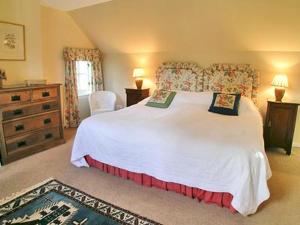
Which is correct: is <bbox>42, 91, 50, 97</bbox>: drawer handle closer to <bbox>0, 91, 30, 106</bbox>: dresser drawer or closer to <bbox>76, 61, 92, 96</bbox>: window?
<bbox>0, 91, 30, 106</bbox>: dresser drawer

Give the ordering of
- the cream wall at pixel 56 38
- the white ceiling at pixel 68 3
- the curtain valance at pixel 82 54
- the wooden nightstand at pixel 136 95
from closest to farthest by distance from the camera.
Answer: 1. the white ceiling at pixel 68 3
2. the cream wall at pixel 56 38
3. the curtain valance at pixel 82 54
4. the wooden nightstand at pixel 136 95

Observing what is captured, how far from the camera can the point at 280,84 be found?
357 cm

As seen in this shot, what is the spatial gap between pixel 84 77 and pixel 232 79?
129 inches

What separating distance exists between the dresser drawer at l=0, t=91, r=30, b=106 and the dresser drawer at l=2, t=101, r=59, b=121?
9 cm

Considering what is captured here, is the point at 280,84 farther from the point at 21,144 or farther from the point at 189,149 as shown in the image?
the point at 21,144

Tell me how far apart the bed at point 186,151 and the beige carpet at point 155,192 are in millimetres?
100

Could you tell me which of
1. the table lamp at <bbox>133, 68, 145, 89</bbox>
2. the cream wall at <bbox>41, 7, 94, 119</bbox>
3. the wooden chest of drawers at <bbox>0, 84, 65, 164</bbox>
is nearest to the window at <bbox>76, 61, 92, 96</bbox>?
the cream wall at <bbox>41, 7, 94, 119</bbox>

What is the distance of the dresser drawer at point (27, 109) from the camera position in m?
3.01

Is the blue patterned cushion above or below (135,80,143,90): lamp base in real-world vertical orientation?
below

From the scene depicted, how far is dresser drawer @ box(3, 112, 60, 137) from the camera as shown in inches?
120

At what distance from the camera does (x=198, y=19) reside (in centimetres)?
371

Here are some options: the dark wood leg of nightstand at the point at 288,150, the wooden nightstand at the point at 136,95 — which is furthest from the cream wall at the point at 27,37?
the dark wood leg of nightstand at the point at 288,150

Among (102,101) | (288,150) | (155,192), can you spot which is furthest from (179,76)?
(155,192)

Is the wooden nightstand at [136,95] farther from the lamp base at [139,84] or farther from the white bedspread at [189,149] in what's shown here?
the white bedspread at [189,149]
